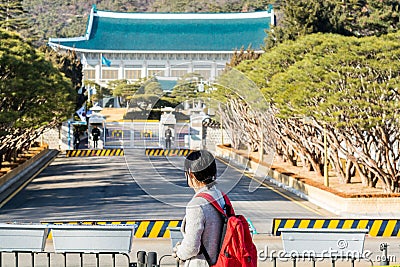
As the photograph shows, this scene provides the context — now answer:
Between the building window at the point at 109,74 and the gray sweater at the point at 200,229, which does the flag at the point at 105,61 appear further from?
the gray sweater at the point at 200,229

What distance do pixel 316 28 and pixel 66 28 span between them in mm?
103039

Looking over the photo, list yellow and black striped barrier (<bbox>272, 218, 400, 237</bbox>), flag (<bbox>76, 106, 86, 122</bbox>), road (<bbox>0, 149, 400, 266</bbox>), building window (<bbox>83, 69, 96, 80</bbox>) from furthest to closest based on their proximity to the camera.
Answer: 1. building window (<bbox>83, 69, 96, 80</bbox>)
2. flag (<bbox>76, 106, 86, 122</bbox>)
3. yellow and black striped barrier (<bbox>272, 218, 400, 237</bbox>)
4. road (<bbox>0, 149, 400, 266</bbox>)

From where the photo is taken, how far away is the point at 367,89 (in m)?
25.9

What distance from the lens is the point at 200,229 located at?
699 cm

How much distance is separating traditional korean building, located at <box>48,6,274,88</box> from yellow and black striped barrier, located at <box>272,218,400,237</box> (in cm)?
7606

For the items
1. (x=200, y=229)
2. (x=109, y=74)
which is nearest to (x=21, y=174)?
(x=200, y=229)

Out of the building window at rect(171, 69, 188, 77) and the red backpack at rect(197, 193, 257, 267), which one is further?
the building window at rect(171, 69, 188, 77)

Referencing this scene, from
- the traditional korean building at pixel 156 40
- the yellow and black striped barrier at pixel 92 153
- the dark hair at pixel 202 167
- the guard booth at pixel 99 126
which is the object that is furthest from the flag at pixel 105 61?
the dark hair at pixel 202 167

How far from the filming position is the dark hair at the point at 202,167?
712 cm

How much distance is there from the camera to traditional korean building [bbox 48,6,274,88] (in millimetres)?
96438

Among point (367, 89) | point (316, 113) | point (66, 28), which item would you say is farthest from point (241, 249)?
point (66, 28)

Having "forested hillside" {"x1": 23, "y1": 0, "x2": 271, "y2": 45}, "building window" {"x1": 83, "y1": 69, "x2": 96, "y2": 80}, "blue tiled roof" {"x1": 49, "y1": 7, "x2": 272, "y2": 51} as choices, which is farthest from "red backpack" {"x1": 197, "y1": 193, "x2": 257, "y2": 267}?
"forested hillside" {"x1": 23, "y1": 0, "x2": 271, "y2": 45}

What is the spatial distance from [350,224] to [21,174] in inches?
888

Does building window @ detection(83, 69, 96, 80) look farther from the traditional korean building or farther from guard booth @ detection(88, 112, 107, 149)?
guard booth @ detection(88, 112, 107, 149)
